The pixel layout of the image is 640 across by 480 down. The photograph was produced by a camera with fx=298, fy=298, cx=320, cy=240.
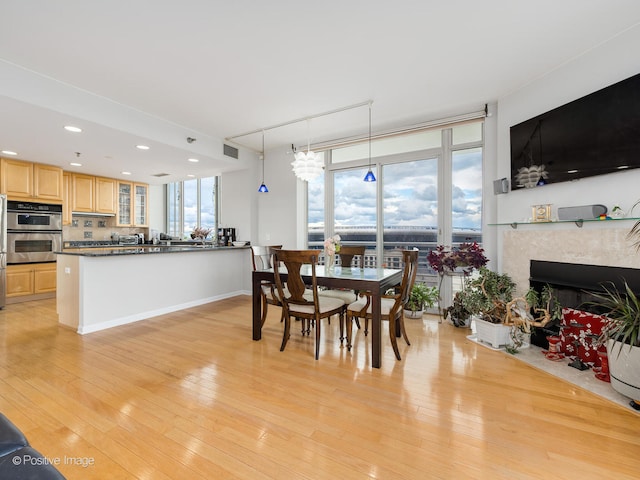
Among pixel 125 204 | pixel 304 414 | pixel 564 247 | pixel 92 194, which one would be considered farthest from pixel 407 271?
pixel 125 204

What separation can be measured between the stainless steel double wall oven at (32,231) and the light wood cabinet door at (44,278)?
0.39ft

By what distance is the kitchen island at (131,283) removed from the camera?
3549 mm

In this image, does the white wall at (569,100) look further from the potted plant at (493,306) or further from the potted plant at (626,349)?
the potted plant at (626,349)

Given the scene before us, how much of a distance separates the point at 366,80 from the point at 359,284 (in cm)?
212

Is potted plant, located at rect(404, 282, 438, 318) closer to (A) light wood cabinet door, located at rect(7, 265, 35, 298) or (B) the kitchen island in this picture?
(B) the kitchen island

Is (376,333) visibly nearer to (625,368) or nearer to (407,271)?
(407,271)

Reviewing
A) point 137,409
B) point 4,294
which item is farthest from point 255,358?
point 4,294

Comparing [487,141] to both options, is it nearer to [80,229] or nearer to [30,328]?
[30,328]

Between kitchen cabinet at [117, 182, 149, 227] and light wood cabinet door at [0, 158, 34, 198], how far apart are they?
5.41 ft

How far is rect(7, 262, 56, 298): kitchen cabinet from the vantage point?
4.89 metres

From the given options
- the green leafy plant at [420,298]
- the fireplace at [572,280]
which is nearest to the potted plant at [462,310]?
the green leafy plant at [420,298]

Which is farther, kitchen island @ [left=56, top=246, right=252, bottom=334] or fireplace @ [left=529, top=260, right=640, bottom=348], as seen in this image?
kitchen island @ [left=56, top=246, right=252, bottom=334]

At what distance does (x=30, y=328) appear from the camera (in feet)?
12.0

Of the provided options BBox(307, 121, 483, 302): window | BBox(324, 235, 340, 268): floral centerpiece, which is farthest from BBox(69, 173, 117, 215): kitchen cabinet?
BBox(324, 235, 340, 268): floral centerpiece
